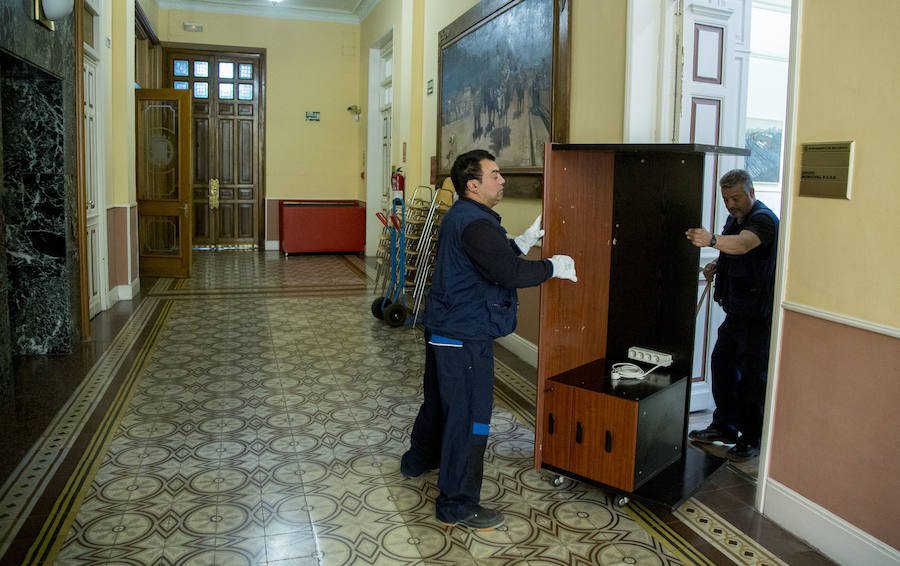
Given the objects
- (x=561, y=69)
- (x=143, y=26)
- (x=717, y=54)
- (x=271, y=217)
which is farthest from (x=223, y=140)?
(x=717, y=54)

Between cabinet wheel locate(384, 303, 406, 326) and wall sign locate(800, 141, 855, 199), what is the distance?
4.32 m

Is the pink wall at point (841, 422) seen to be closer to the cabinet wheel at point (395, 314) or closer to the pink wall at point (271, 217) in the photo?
the cabinet wheel at point (395, 314)

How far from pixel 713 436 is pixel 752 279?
93 centimetres

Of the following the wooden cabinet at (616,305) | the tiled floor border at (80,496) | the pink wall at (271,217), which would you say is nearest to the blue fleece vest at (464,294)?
the wooden cabinet at (616,305)

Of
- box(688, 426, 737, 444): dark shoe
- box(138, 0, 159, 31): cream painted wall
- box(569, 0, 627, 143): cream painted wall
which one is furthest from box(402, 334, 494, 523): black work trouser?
box(138, 0, 159, 31): cream painted wall

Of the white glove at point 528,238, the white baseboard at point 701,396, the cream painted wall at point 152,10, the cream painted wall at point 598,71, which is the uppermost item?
the cream painted wall at point 152,10

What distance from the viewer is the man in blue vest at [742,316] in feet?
12.2

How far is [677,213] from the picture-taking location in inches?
138

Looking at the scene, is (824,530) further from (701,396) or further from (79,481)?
(79,481)

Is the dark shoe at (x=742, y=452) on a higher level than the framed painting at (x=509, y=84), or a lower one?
lower

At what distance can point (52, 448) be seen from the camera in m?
3.72

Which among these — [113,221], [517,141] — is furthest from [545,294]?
[113,221]

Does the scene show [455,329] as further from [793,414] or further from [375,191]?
[375,191]

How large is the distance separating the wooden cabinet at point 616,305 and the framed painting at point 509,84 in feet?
5.10
